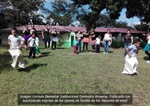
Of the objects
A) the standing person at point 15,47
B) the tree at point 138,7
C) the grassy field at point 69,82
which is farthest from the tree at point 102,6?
the standing person at point 15,47

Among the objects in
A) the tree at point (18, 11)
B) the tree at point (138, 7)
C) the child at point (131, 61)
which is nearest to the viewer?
the child at point (131, 61)

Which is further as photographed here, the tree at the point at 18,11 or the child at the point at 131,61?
the tree at the point at 18,11

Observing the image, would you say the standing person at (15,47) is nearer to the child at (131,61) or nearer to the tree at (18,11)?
the child at (131,61)

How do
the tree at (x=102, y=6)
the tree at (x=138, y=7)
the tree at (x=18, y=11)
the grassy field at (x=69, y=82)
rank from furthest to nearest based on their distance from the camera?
the tree at (x=18, y=11)
the tree at (x=102, y=6)
the tree at (x=138, y=7)
the grassy field at (x=69, y=82)

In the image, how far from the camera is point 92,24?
87.8 feet

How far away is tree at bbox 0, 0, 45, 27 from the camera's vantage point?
38319mm

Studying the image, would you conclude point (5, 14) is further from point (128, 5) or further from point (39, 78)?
point (39, 78)

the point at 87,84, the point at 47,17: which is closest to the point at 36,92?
the point at 87,84

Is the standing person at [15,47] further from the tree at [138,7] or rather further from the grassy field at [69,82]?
the tree at [138,7]

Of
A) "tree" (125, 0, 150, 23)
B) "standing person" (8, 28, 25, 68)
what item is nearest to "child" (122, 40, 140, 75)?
"standing person" (8, 28, 25, 68)

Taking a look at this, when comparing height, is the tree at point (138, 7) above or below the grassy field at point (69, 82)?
above

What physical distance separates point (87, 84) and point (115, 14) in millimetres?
18266

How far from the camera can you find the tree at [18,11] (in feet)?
126

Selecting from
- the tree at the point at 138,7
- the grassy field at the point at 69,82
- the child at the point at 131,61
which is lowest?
the grassy field at the point at 69,82
